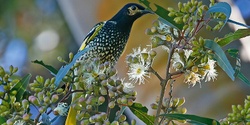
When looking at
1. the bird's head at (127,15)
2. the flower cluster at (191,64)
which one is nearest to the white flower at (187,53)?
the flower cluster at (191,64)

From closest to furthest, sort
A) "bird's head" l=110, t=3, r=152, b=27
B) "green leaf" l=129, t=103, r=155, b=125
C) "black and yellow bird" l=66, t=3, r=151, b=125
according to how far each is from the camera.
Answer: "green leaf" l=129, t=103, r=155, b=125, "bird's head" l=110, t=3, r=152, b=27, "black and yellow bird" l=66, t=3, r=151, b=125

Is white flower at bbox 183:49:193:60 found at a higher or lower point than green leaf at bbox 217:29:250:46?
higher

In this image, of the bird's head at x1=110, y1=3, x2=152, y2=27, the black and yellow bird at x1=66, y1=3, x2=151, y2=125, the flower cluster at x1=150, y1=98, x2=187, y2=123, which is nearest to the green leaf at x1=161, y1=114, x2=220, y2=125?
the flower cluster at x1=150, y1=98, x2=187, y2=123

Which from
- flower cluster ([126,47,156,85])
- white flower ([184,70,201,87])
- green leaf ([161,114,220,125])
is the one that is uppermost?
flower cluster ([126,47,156,85])

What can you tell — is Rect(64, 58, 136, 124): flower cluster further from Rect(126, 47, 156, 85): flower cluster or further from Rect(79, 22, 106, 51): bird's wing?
Rect(79, 22, 106, 51): bird's wing

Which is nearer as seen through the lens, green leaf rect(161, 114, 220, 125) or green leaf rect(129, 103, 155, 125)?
green leaf rect(161, 114, 220, 125)

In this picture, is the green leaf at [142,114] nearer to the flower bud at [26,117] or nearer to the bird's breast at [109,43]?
the flower bud at [26,117]

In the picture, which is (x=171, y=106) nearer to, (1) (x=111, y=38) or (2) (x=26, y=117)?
(2) (x=26, y=117)

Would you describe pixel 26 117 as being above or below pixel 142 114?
above

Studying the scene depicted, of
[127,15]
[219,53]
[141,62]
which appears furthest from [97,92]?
[127,15]

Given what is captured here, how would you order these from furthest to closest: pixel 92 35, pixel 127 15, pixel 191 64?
1. pixel 92 35
2. pixel 127 15
3. pixel 191 64

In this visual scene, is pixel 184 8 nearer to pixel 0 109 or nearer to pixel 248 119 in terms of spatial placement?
pixel 248 119

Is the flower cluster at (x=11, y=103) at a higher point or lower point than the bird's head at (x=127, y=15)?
higher

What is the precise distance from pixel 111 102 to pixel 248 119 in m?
0.19
